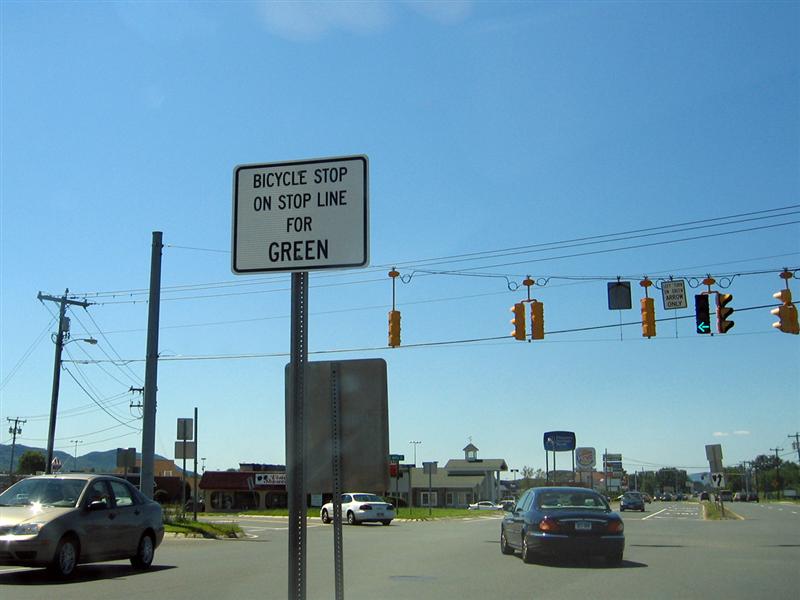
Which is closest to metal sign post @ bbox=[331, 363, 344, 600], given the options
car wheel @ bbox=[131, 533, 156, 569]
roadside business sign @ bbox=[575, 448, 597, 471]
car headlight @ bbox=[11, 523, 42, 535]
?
car headlight @ bbox=[11, 523, 42, 535]

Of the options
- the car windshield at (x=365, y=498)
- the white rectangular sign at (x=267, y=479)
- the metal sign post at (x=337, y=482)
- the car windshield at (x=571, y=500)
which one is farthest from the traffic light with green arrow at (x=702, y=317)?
the white rectangular sign at (x=267, y=479)

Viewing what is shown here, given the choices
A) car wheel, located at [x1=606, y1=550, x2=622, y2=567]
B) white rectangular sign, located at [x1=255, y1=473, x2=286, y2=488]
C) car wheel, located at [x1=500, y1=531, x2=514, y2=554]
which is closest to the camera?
car wheel, located at [x1=606, y1=550, x2=622, y2=567]

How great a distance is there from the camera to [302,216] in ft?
14.4

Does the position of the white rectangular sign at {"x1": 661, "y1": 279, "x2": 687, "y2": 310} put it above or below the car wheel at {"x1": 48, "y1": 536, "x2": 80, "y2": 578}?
above

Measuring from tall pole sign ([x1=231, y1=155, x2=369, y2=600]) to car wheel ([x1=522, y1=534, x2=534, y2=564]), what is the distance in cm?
1274

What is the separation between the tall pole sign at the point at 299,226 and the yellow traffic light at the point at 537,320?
18140mm

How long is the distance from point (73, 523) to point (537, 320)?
1306cm

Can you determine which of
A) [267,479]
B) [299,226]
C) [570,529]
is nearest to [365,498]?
[570,529]

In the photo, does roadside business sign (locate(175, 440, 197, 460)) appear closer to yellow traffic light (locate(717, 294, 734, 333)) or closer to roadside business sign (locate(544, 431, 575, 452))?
yellow traffic light (locate(717, 294, 734, 333))

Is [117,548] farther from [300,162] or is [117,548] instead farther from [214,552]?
[300,162]

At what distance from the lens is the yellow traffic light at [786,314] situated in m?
20.5

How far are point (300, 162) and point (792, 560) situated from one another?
16.0 metres

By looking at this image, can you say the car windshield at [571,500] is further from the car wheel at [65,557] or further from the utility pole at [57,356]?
the utility pole at [57,356]

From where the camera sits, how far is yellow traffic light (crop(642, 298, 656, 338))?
2161cm
